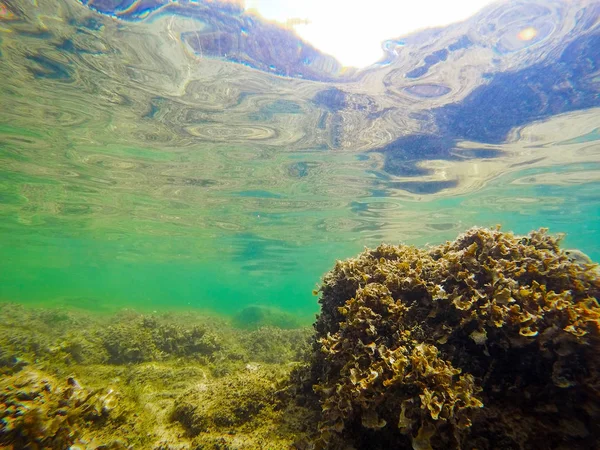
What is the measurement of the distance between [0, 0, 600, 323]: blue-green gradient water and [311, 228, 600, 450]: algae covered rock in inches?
352

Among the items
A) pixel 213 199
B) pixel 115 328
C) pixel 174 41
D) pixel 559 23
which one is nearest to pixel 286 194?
pixel 213 199

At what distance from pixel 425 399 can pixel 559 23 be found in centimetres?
1219

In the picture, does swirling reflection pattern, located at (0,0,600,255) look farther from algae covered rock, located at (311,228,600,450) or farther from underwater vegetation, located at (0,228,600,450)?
algae covered rock, located at (311,228,600,450)

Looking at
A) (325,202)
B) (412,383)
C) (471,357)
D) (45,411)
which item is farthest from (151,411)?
(325,202)

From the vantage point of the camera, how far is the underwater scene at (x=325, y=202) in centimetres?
262

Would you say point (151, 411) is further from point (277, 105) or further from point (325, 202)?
point (325, 202)

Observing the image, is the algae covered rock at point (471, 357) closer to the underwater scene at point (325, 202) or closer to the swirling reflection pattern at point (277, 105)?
the underwater scene at point (325, 202)

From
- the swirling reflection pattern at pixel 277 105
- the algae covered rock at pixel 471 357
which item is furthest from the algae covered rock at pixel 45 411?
the swirling reflection pattern at pixel 277 105

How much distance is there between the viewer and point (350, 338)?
10.5ft

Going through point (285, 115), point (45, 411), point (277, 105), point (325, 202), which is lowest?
point (45, 411)

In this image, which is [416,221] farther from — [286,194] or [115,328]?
[115,328]

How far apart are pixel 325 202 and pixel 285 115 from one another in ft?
31.1

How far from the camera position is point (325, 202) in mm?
20547

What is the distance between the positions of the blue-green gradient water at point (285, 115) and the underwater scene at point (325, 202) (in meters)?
0.09
